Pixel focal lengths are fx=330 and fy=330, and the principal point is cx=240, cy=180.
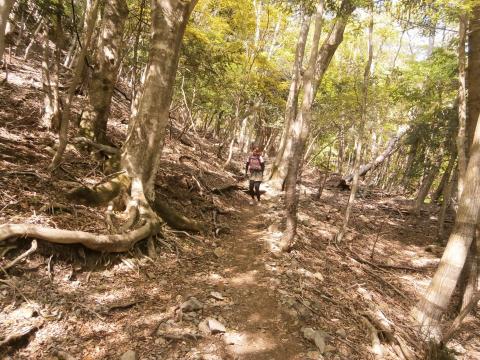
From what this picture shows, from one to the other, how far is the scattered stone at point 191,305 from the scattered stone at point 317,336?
1600 mm

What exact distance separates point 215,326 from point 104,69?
21.8ft

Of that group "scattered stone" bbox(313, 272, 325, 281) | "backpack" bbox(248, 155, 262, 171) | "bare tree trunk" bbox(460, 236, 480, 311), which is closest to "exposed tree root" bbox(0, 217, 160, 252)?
"scattered stone" bbox(313, 272, 325, 281)

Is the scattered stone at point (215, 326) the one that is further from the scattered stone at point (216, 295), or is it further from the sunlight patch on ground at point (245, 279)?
the sunlight patch on ground at point (245, 279)

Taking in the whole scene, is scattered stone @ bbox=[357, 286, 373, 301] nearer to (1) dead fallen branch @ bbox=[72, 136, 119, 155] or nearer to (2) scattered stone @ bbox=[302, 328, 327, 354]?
(2) scattered stone @ bbox=[302, 328, 327, 354]

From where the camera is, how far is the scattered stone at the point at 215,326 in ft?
14.7

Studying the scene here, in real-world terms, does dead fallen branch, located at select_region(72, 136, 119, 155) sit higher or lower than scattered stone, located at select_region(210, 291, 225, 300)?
higher

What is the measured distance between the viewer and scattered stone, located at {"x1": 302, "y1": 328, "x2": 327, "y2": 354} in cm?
464

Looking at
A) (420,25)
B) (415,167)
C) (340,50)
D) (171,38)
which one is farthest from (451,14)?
(340,50)

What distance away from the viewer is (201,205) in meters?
9.05

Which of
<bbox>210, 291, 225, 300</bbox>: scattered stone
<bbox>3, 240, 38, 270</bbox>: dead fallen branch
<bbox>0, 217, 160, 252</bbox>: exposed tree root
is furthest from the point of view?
<bbox>210, 291, 225, 300</bbox>: scattered stone

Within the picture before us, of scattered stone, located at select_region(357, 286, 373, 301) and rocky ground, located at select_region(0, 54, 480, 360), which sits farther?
scattered stone, located at select_region(357, 286, 373, 301)

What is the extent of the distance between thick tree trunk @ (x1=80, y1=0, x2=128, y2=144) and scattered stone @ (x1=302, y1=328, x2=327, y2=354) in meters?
6.52

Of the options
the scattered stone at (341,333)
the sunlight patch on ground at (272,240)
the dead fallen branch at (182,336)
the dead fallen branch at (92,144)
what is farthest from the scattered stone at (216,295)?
the dead fallen branch at (92,144)

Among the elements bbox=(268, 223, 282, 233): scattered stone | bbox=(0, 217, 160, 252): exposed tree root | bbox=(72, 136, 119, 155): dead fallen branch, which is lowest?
bbox=(268, 223, 282, 233): scattered stone
